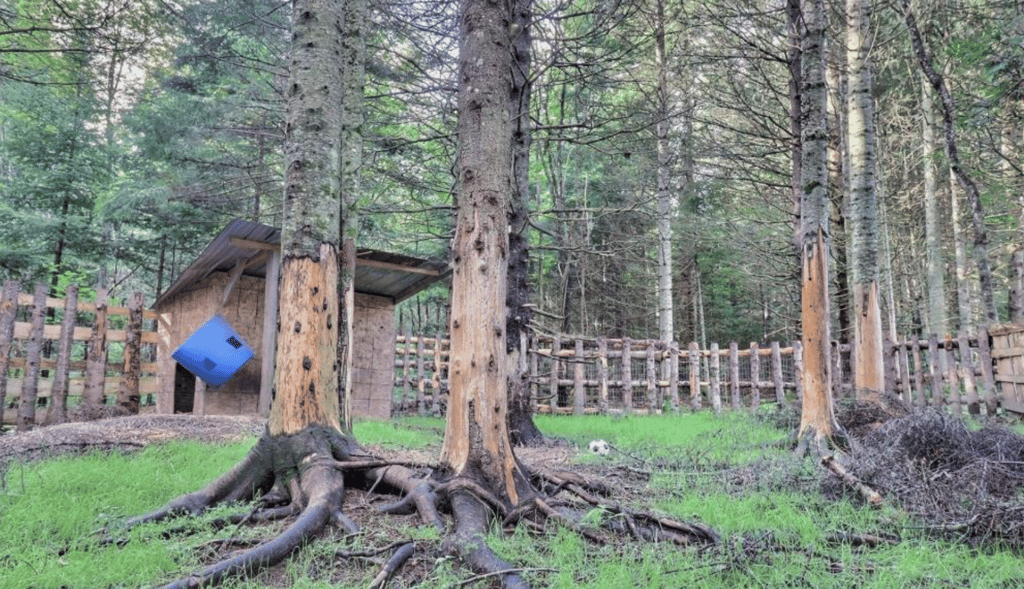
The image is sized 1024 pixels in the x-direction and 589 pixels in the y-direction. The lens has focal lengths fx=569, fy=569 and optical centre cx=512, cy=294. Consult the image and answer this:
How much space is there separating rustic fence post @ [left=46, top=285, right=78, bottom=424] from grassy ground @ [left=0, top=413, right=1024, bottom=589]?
4.65 m

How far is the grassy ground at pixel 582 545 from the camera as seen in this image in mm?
2482

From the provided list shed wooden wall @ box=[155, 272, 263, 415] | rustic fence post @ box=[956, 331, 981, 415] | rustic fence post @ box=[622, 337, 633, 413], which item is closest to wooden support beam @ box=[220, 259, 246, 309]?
shed wooden wall @ box=[155, 272, 263, 415]

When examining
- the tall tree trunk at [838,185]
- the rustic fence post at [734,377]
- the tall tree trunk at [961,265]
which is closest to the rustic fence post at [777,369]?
the rustic fence post at [734,377]

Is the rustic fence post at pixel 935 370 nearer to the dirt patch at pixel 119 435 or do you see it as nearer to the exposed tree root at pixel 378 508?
the exposed tree root at pixel 378 508

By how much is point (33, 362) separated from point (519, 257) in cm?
697

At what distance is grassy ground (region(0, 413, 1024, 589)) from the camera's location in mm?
2482

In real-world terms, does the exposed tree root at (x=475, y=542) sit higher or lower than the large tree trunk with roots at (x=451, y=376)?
lower

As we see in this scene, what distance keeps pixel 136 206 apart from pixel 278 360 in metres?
11.6

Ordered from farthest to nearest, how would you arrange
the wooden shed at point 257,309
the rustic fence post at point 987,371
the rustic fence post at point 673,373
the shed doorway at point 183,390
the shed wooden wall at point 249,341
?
the rustic fence post at point 673,373 < the shed doorway at point 183,390 < the shed wooden wall at point 249,341 < the rustic fence post at point 987,371 < the wooden shed at point 257,309

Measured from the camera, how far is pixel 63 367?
8188 millimetres

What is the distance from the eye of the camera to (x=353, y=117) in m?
6.24

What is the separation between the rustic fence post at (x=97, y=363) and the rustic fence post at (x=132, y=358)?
389mm

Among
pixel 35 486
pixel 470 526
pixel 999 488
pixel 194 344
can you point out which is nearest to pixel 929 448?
pixel 999 488

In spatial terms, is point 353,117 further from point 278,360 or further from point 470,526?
point 470,526
